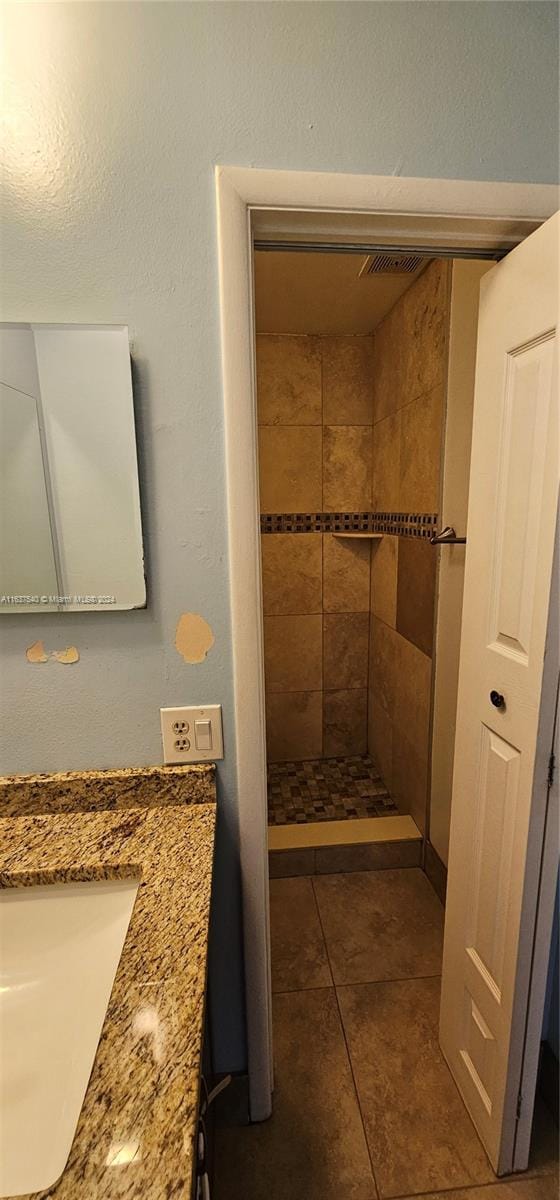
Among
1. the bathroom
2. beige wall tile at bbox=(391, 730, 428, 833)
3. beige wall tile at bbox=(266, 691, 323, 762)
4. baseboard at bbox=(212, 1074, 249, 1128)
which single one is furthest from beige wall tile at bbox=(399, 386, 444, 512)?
baseboard at bbox=(212, 1074, 249, 1128)

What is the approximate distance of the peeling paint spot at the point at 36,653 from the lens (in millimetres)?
846

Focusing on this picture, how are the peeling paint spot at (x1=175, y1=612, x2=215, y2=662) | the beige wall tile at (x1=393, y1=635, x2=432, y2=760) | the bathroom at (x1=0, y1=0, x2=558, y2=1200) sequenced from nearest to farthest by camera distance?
the bathroom at (x1=0, y1=0, x2=558, y2=1200), the peeling paint spot at (x1=175, y1=612, x2=215, y2=662), the beige wall tile at (x1=393, y1=635, x2=432, y2=760)

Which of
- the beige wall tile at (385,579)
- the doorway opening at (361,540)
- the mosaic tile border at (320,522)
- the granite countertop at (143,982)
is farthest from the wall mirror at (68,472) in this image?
the mosaic tile border at (320,522)

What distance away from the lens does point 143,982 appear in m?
0.57

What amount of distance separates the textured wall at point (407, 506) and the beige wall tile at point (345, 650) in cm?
10

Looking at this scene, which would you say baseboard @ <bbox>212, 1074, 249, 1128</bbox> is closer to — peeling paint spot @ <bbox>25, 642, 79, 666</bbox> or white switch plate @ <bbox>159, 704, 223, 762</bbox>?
white switch plate @ <bbox>159, 704, 223, 762</bbox>

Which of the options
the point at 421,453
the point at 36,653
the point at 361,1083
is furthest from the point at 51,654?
the point at 421,453

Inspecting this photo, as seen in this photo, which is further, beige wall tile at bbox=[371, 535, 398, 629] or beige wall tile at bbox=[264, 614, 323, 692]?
beige wall tile at bbox=[264, 614, 323, 692]

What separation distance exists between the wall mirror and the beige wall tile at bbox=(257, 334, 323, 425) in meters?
1.71

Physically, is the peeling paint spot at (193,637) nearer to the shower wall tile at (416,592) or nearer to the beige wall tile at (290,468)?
the shower wall tile at (416,592)

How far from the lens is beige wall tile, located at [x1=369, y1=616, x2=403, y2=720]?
87.2 inches

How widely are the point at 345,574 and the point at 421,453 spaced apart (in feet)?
2.96

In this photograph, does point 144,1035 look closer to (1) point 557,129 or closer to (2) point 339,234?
(2) point 339,234

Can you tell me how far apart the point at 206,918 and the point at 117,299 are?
3.16 feet
